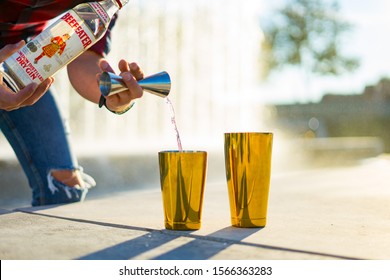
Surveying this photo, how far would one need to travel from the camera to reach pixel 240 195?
146 centimetres

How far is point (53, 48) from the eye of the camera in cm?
151

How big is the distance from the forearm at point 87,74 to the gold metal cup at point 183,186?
0.66 meters

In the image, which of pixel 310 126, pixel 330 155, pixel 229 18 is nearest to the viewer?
pixel 330 155

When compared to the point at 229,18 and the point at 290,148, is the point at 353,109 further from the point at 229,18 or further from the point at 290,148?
the point at 290,148

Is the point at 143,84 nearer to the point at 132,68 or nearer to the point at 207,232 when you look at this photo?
the point at 132,68

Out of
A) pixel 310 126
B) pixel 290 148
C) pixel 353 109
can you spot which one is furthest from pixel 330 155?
pixel 353 109

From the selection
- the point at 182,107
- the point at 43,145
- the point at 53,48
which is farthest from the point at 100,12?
the point at 182,107

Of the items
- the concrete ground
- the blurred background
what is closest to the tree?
the blurred background

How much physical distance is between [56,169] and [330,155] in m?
4.45

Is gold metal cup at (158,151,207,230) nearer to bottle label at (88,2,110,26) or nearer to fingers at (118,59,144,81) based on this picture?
fingers at (118,59,144,81)

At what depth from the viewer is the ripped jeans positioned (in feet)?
7.06

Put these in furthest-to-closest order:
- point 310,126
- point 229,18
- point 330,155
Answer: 1. point 310,126
2. point 229,18
3. point 330,155

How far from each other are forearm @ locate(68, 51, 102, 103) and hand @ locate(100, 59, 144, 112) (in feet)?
1.17
